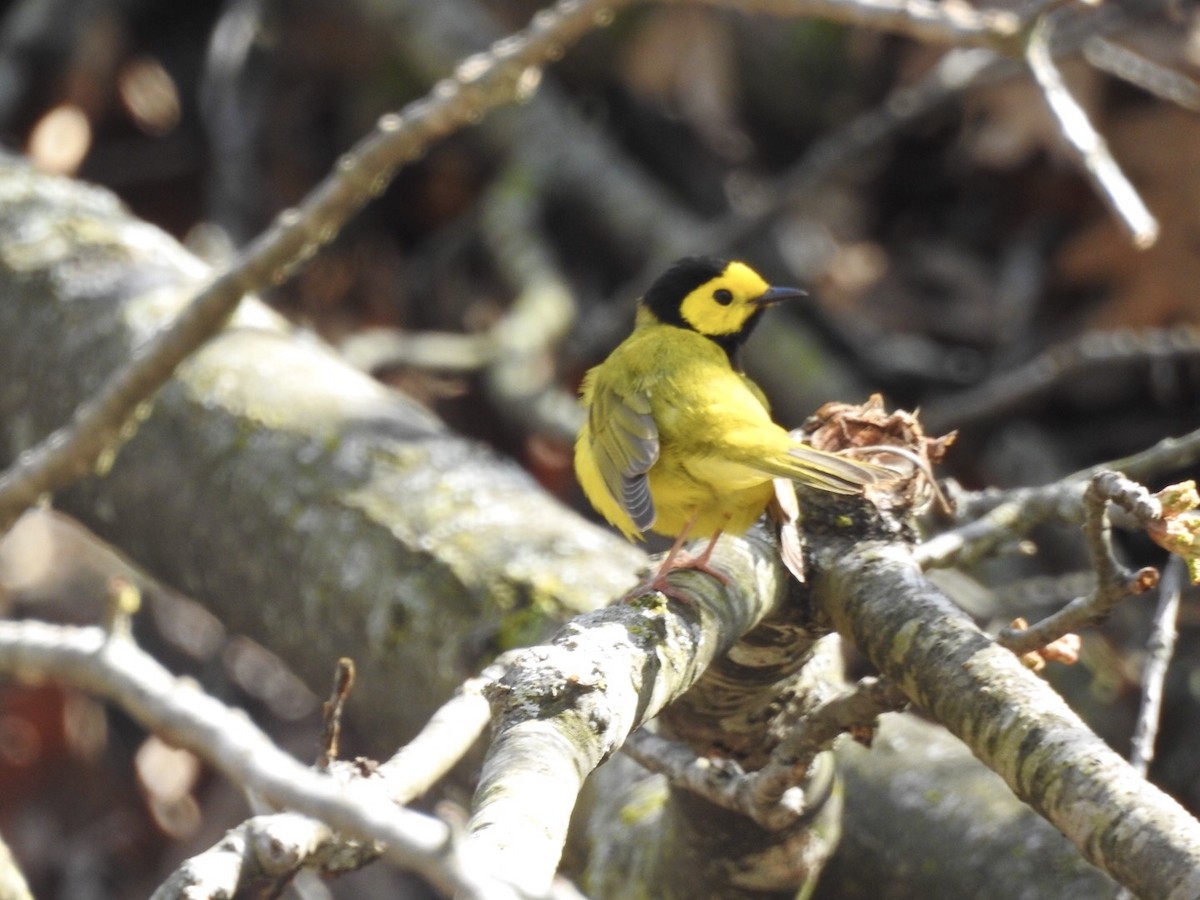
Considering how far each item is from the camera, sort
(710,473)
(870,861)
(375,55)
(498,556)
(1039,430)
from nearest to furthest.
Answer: (710,473) < (870,861) < (498,556) < (1039,430) < (375,55)

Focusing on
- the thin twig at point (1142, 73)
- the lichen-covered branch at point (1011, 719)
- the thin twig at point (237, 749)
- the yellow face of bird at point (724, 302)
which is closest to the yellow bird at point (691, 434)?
the yellow face of bird at point (724, 302)

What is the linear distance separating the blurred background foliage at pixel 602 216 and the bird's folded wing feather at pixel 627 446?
1.58m

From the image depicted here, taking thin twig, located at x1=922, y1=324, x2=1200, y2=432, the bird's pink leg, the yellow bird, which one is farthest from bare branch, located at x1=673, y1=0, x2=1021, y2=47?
thin twig, located at x1=922, y1=324, x2=1200, y2=432

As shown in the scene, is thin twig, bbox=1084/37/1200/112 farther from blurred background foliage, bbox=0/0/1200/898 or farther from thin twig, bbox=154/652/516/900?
thin twig, bbox=154/652/516/900

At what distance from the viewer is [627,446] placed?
254cm

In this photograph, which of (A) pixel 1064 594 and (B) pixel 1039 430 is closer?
(A) pixel 1064 594

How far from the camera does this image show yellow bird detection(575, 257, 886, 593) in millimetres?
2207

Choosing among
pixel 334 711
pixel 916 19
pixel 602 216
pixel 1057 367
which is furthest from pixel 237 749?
pixel 602 216

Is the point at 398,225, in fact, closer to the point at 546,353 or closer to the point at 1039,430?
the point at 546,353

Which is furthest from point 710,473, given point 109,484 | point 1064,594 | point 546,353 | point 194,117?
point 194,117

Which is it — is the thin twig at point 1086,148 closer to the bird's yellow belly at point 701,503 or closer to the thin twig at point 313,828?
the bird's yellow belly at point 701,503

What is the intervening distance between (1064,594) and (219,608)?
1835 millimetres

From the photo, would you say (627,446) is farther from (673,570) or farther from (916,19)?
(916,19)

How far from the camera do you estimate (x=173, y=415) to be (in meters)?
3.28
